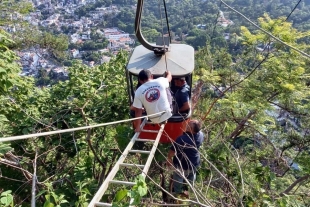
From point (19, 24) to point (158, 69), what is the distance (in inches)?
456

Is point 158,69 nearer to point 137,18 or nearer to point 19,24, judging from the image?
point 137,18

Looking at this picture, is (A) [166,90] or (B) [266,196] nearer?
(B) [266,196]

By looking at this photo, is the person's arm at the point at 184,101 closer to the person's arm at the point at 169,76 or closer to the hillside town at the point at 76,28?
the person's arm at the point at 169,76

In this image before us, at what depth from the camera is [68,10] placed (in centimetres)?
4025

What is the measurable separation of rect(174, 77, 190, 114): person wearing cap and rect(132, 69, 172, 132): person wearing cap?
1.91ft

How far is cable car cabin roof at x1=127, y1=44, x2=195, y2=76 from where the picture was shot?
15.7 ft

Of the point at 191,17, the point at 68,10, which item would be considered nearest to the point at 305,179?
the point at 191,17

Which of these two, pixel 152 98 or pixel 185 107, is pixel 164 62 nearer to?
pixel 185 107

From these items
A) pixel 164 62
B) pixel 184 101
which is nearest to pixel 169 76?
pixel 164 62

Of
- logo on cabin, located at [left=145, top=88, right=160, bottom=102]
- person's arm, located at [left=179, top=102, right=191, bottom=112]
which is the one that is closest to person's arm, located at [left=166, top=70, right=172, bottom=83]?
logo on cabin, located at [left=145, top=88, right=160, bottom=102]

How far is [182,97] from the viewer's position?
4895 mm

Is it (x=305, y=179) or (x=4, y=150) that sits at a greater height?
(x=4, y=150)

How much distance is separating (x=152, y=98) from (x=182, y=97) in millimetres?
741

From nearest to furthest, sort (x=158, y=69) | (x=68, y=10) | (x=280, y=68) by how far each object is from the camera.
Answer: (x=158, y=69) → (x=280, y=68) → (x=68, y=10)
